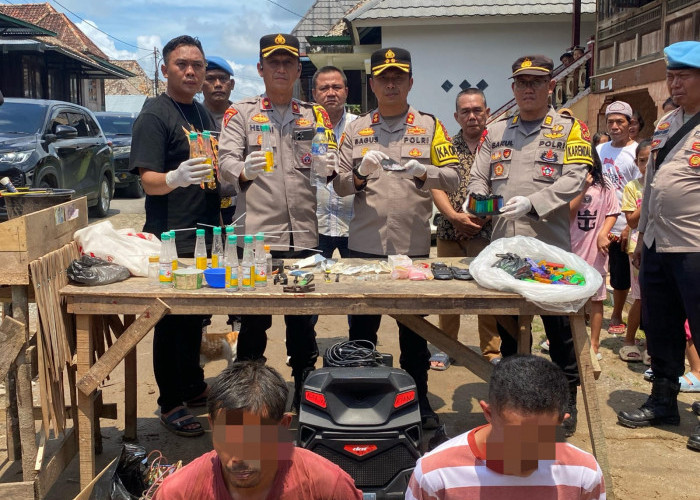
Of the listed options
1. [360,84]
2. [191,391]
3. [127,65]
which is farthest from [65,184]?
[127,65]

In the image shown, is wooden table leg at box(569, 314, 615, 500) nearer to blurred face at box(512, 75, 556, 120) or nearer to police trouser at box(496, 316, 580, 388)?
police trouser at box(496, 316, 580, 388)

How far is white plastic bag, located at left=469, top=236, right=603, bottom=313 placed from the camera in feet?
10.2

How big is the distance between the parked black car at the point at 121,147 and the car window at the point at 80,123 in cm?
194

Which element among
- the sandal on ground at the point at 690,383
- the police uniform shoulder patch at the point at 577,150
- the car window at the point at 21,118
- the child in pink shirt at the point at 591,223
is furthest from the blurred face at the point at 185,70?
the car window at the point at 21,118

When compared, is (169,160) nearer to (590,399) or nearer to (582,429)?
(590,399)

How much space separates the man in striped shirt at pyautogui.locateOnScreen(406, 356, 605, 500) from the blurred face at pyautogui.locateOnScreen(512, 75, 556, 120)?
93.7 inches

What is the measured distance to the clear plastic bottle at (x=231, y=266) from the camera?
319 cm

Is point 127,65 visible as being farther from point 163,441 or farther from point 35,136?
point 163,441

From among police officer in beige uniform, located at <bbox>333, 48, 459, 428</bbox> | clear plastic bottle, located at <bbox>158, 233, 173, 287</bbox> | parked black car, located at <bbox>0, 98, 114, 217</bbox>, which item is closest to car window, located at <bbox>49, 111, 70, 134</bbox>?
parked black car, located at <bbox>0, 98, 114, 217</bbox>

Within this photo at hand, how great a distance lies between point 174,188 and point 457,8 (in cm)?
1387

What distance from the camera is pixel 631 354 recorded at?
5375 millimetres

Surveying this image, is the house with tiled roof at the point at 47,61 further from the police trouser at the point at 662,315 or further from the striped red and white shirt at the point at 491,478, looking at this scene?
the striped red and white shirt at the point at 491,478

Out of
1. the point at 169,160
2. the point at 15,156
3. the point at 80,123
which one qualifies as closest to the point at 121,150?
the point at 80,123

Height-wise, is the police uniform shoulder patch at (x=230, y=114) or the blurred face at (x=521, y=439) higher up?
the police uniform shoulder patch at (x=230, y=114)
